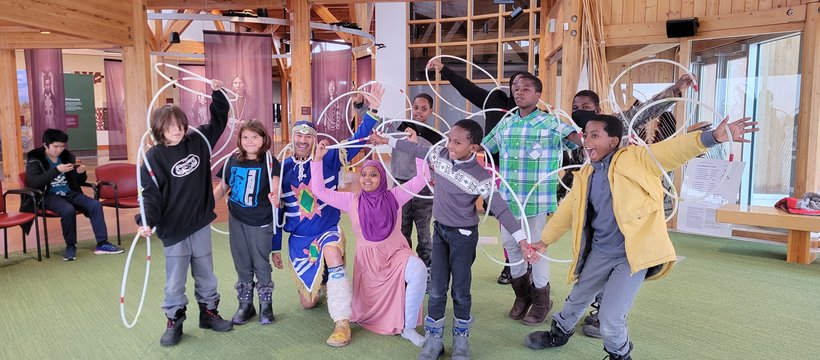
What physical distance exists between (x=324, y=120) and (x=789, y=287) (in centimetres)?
749

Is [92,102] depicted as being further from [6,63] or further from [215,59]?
[215,59]

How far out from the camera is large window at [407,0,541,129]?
1272cm

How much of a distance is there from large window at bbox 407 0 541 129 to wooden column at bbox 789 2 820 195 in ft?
22.2

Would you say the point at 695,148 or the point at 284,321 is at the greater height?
the point at 695,148

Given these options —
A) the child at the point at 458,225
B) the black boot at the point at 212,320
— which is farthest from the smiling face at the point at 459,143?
the black boot at the point at 212,320

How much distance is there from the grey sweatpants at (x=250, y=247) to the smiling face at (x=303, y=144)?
1.64 feet

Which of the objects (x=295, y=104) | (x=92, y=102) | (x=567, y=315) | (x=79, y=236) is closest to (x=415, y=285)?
(x=567, y=315)

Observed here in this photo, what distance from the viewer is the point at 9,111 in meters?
9.83

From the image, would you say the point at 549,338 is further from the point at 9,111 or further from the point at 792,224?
the point at 9,111

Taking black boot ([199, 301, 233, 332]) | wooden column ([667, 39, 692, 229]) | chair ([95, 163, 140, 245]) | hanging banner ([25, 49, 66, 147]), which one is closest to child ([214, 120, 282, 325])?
black boot ([199, 301, 233, 332])

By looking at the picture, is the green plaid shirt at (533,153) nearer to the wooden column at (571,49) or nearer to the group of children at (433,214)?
the group of children at (433,214)

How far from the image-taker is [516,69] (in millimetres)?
12891

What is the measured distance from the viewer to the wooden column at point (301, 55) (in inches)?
325

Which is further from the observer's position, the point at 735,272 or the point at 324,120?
the point at 324,120
